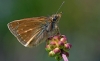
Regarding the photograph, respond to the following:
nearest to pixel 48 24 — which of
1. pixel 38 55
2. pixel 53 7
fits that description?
pixel 38 55

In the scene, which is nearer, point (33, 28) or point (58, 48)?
point (58, 48)

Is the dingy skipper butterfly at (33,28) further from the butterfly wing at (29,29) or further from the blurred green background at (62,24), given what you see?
the blurred green background at (62,24)

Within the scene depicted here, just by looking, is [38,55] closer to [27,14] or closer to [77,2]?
[27,14]

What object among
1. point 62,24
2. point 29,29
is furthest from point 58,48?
point 62,24

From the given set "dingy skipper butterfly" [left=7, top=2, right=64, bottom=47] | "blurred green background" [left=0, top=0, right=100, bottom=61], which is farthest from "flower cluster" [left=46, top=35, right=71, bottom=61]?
"blurred green background" [left=0, top=0, right=100, bottom=61]

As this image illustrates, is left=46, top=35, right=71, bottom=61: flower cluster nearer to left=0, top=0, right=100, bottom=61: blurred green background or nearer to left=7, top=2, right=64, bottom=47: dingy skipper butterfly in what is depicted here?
left=7, top=2, right=64, bottom=47: dingy skipper butterfly

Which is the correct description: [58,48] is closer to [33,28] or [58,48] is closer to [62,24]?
[33,28]

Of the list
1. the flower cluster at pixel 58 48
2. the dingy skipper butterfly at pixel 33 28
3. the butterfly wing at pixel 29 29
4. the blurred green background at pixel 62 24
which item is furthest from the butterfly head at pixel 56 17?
the blurred green background at pixel 62 24
